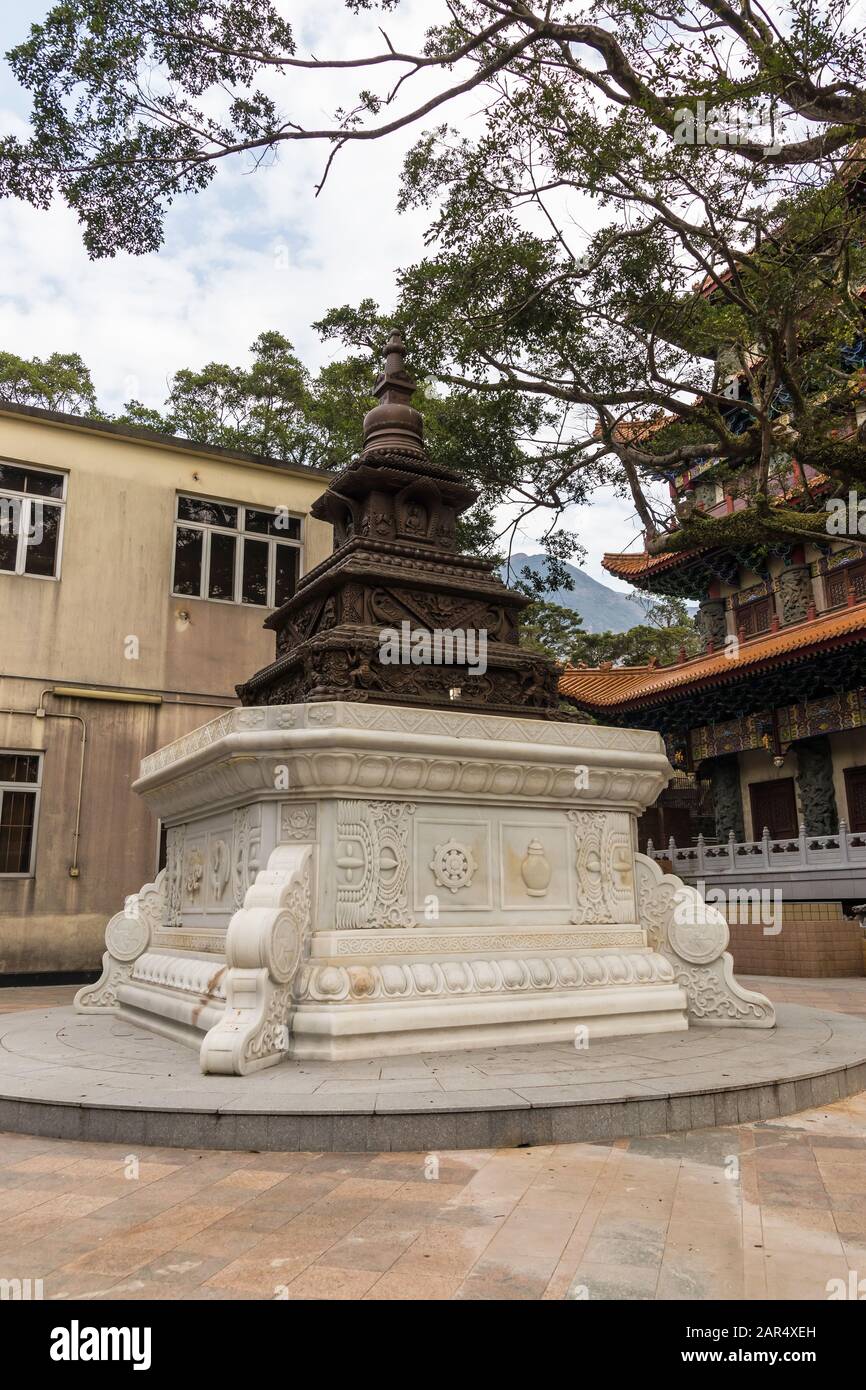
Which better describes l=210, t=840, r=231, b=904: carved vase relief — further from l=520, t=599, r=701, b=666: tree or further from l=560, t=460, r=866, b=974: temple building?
l=520, t=599, r=701, b=666: tree

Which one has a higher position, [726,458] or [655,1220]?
[726,458]

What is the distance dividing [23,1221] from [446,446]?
10899 millimetres

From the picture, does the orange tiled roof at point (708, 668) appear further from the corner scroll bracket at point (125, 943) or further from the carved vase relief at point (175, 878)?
the corner scroll bracket at point (125, 943)

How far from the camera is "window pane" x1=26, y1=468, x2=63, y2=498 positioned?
42.9ft

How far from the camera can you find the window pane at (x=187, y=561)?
13844 millimetres

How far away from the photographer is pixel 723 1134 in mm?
3887

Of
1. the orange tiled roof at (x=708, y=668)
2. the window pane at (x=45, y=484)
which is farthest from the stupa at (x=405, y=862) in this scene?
the orange tiled roof at (x=708, y=668)

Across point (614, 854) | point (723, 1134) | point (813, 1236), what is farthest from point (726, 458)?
point (813, 1236)

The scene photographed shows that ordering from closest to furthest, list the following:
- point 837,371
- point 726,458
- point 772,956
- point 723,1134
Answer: point 723,1134
point 837,371
point 726,458
point 772,956

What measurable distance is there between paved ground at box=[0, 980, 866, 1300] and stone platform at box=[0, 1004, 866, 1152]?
0.30 feet

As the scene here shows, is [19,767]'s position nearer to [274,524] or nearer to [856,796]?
[274,524]

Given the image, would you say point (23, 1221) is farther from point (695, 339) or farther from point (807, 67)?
point (695, 339)

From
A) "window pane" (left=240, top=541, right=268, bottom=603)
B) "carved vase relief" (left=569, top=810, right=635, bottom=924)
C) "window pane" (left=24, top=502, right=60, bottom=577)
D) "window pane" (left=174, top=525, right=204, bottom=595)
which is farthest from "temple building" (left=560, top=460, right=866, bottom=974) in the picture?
"window pane" (left=24, top=502, right=60, bottom=577)

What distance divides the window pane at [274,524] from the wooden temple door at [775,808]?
441 inches
